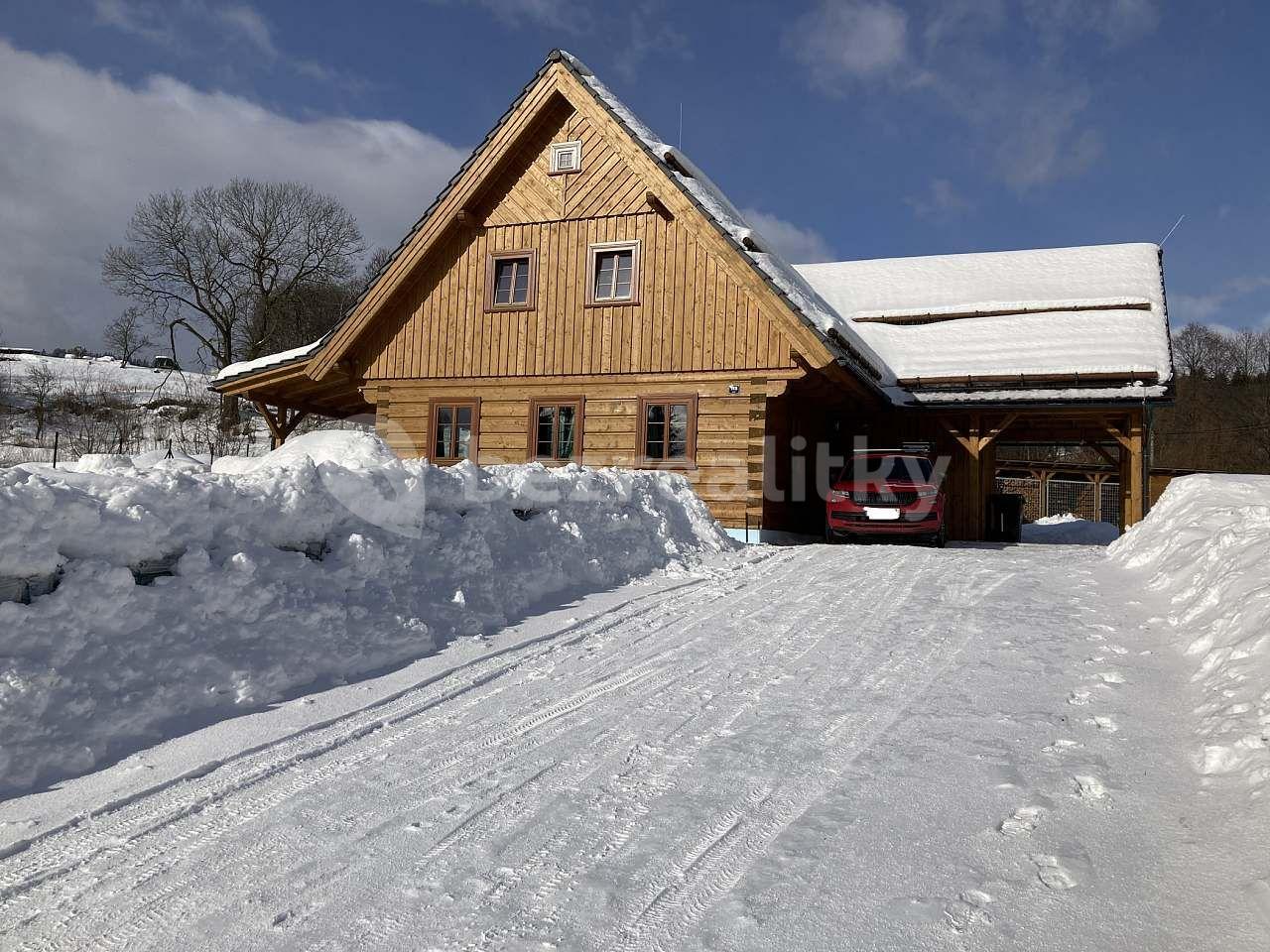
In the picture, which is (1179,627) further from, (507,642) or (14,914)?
(14,914)

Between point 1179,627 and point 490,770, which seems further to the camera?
point 1179,627

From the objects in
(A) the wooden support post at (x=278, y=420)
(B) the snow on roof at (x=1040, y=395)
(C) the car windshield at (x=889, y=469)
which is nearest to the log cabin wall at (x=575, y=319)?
(C) the car windshield at (x=889, y=469)

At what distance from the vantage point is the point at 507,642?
5.86 meters

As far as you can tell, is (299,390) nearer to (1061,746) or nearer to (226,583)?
(226,583)

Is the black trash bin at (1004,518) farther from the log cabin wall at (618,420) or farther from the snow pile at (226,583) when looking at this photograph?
the snow pile at (226,583)

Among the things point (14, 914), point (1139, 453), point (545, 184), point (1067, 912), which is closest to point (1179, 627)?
point (1067, 912)

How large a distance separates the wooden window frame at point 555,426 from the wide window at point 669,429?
1.18 m

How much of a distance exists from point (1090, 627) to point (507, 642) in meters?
4.29

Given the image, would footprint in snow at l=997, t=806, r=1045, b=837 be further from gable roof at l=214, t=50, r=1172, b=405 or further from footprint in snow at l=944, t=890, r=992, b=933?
gable roof at l=214, t=50, r=1172, b=405

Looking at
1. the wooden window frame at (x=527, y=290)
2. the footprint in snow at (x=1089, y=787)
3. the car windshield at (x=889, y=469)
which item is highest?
the wooden window frame at (x=527, y=290)

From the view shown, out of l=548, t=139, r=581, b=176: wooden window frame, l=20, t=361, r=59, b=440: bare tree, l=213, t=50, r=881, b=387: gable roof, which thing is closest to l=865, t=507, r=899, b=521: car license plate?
l=213, t=50, r=881, b=387: gable roof

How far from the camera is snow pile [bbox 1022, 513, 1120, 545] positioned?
62.8 feet

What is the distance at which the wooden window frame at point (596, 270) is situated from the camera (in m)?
14.5

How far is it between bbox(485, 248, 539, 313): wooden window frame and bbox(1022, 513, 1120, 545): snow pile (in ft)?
39.6
